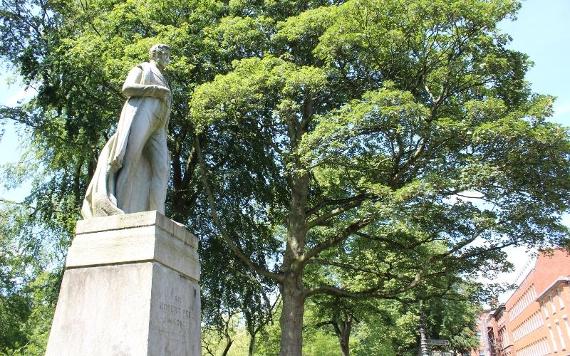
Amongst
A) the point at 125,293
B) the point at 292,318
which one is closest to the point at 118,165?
the point at 125,293

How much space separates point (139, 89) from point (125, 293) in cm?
234

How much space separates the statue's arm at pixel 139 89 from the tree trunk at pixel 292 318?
11.3m

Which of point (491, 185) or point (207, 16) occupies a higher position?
point (207, 16)

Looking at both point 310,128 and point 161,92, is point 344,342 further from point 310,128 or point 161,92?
point 161,92

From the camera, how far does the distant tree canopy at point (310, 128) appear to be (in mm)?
14312

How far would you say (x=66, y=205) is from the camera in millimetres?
18938

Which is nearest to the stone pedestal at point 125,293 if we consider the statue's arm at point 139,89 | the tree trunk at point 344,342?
the statue's arm at point 139,89

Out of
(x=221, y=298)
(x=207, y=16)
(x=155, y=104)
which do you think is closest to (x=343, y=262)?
(x=221, y=298)

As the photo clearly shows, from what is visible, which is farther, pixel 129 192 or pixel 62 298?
pixel 129 192

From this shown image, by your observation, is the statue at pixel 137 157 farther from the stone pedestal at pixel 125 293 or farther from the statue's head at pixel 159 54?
the stone pedestal at pixel 125 293

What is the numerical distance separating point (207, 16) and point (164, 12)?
4.36ft

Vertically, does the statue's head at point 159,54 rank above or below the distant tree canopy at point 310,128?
below

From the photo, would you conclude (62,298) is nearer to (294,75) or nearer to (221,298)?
(294,75)

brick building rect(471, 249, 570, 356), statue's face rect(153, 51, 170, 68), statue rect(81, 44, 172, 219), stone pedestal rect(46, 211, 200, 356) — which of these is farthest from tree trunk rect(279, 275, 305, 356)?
brick building rect(471, 249, 570, 356)
